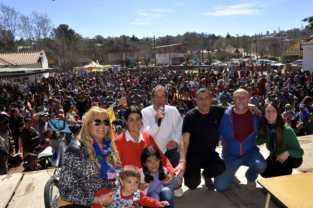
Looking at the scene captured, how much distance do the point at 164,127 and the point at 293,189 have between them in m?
1.88

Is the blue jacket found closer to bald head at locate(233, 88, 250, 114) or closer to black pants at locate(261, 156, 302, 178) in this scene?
bald head at locate(233, 88, 250, 114)

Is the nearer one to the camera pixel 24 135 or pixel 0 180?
pixel 0 180

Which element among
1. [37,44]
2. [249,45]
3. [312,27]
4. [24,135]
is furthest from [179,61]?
[24,135]

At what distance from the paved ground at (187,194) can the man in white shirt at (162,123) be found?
67cm

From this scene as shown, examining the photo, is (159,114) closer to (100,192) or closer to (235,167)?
(235,167)

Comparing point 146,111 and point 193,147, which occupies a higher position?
point 146,111

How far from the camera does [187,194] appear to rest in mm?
4637

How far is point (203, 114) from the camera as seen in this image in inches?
174

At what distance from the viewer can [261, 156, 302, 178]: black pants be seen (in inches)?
171

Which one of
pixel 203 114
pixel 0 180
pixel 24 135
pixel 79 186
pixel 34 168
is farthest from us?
pixel 24 135

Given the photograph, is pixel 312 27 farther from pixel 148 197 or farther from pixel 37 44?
pixel 37 44

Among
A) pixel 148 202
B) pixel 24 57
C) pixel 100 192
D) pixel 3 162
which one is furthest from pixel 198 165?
pixel 24 57

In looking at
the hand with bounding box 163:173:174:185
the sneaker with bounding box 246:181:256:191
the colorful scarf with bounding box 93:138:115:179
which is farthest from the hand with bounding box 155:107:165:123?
the sneaker with bounding box 246:181:256:191

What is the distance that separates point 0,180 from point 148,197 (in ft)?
11.2
